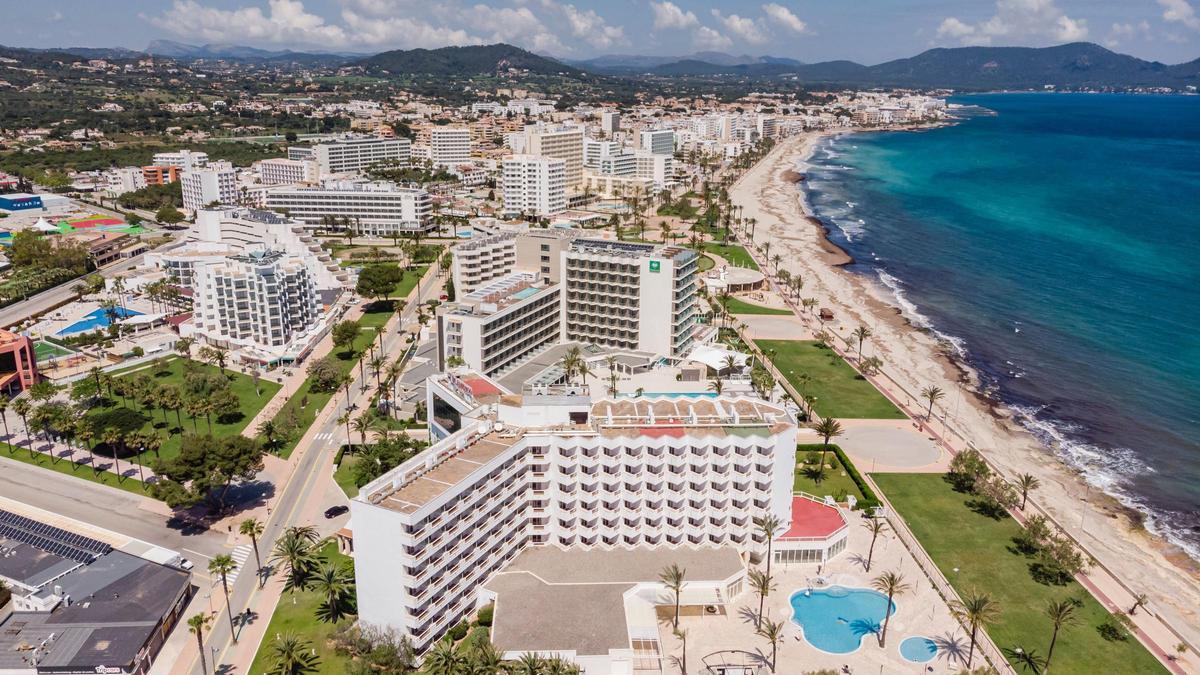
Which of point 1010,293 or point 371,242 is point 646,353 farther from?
point 371,242

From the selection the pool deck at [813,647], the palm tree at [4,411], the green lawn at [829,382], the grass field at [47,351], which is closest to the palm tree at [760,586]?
the pool deck at [813,647]

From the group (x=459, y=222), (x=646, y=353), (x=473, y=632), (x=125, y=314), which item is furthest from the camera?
(x=459, y=222)

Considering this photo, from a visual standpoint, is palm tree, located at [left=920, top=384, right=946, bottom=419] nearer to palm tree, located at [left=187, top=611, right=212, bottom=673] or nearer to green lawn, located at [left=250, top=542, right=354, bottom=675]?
green lawn, located at [left=250, top=542, right=354, bottom=675]

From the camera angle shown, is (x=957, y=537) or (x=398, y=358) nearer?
(x=957, y=537)

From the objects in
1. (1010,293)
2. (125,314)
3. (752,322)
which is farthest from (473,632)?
(1010,293)

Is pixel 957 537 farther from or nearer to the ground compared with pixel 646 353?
nearer to the ground

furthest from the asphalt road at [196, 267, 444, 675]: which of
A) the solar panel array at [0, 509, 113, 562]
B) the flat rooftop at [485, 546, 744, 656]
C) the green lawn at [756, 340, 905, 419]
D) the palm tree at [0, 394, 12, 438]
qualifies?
the green lawn at [756, 340, 905, 419]

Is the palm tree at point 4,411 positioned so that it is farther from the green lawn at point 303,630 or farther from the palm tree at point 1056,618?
the palm tree at point 1056,618
